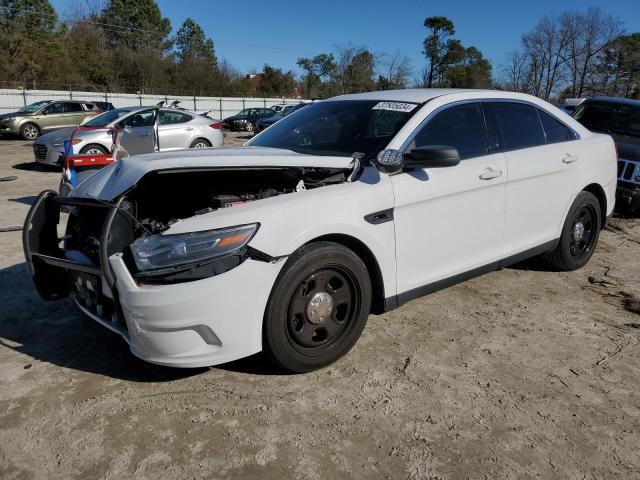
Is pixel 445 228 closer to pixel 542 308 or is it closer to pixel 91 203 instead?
pixel 542 308

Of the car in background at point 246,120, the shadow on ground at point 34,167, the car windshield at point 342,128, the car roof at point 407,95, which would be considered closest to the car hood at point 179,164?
the car windshield at point 342,128

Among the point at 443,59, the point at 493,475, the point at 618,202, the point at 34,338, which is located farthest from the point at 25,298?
the point at 443,59

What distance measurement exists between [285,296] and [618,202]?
628 cm

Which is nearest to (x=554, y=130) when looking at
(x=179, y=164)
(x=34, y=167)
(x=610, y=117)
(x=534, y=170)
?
(x=534, y=170)

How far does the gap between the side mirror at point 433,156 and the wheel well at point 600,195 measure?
2.23 meters

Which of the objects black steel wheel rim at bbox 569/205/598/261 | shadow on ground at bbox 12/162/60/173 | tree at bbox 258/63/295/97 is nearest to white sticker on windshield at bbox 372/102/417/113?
black steel wheel rim at bbox 569/205/598/261

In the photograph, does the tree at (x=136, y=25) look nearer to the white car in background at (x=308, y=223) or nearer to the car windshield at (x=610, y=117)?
the car windshield at (x=610, y=117)

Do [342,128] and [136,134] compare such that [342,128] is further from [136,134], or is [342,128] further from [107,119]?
[107,119]

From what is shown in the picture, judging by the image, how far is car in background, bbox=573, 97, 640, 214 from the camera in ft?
22.5

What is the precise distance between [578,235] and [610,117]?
4.51 m

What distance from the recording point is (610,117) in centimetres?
816

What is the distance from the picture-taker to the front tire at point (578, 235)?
4.59 metres

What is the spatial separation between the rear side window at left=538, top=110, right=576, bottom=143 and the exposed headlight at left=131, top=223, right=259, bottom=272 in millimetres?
3058

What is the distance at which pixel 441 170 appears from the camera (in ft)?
11.2
